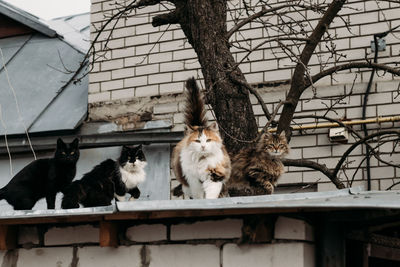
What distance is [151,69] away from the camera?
1161cm

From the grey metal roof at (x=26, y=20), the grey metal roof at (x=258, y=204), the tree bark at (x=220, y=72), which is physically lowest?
the grey metal roof at (x=258, y=204)

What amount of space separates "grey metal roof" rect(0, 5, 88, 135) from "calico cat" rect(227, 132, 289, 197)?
4.61 metres

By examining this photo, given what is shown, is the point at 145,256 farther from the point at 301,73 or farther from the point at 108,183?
the point at 301,73

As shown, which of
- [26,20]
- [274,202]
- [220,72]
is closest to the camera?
[274,202]

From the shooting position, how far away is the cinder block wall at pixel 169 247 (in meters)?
5.24

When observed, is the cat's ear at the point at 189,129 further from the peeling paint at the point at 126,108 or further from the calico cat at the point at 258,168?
the peeling paint at the point at 126,108

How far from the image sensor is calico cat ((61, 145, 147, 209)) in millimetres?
6969

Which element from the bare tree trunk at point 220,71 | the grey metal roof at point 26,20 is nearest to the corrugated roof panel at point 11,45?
the grey metal roof at point 26,20

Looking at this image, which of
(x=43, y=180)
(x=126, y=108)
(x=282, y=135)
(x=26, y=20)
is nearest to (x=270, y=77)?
(x=126, y=108)

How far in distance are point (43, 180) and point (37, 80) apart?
203 inches

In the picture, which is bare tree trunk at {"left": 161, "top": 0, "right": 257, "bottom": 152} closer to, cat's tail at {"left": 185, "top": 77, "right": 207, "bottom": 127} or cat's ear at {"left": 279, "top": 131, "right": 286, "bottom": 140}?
cat's ear at {"left": 279, "top": 131, "right": 286, "bottom": 140}

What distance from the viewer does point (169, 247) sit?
564 centimetres

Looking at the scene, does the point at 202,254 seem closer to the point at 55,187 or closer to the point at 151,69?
the point at 55,187

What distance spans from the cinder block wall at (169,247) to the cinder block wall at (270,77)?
165 inches
